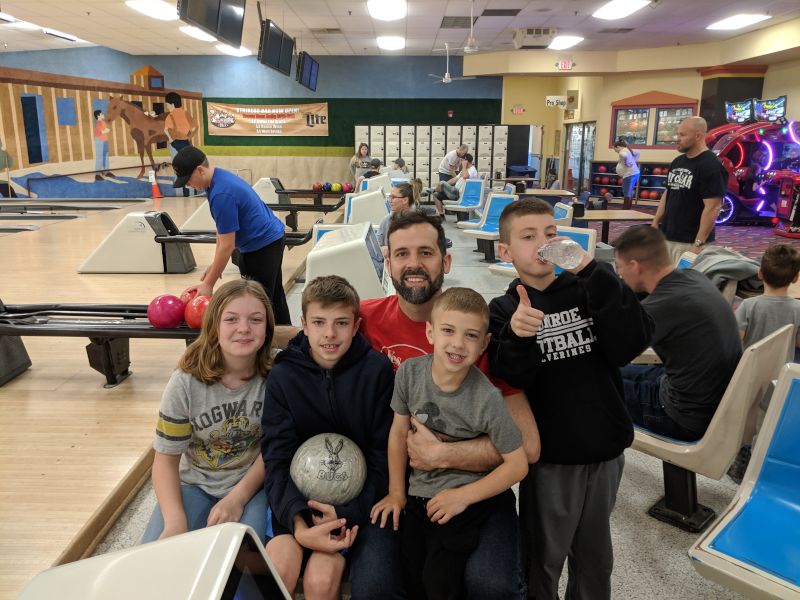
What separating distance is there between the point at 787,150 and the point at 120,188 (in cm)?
1308

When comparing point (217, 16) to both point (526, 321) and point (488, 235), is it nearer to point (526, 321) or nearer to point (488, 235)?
point (488, 235)

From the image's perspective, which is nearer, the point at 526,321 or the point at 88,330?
the point at 526,321

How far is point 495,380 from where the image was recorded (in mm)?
1538

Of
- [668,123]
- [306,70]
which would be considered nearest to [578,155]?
[668,123]

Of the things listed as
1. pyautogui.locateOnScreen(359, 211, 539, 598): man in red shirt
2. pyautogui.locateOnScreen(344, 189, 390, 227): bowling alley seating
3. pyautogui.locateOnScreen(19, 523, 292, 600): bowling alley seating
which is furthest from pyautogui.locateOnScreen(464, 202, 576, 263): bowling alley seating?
pyautogui.locateOnScreen(19, 523, 292, 600): bowling alley seating

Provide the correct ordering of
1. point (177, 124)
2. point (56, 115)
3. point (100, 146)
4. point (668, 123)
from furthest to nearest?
point (177, 124)
point (668, 123)
point (100, 146)
point (56, 115)

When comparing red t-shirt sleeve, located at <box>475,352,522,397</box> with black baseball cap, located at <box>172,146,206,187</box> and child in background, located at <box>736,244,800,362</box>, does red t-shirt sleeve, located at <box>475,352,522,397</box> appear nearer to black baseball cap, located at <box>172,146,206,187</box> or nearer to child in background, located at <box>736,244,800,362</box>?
child in background, located at <box>736,244,800,362</box>

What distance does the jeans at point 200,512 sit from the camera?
1.60 m

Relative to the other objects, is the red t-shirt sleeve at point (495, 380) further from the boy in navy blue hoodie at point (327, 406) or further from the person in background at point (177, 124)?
the person in background at point (177, 124)

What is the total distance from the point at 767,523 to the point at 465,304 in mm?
1037

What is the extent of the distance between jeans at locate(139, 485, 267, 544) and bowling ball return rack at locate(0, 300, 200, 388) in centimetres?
145

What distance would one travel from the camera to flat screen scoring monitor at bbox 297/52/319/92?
34.6 ft

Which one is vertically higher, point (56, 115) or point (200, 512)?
point (56, 115)

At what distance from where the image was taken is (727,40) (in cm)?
1095
